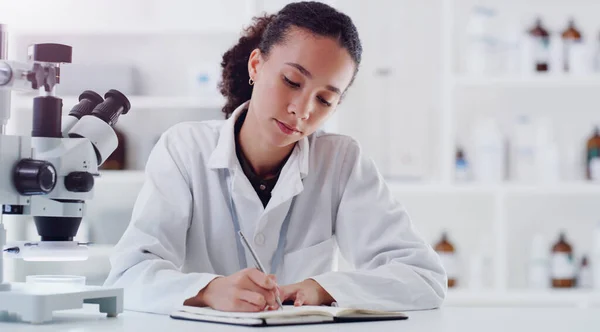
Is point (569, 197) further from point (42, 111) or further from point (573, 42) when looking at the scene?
point (42, 111)

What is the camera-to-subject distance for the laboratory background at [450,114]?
3.05 m

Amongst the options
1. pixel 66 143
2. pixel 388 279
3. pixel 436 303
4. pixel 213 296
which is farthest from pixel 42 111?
pixel 436 303

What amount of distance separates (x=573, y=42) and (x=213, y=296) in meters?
2.34

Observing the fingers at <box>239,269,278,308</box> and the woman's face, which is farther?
the woman's face

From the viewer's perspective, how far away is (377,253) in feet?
5.12

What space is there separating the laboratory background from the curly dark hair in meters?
1.29

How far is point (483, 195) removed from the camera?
3.19m

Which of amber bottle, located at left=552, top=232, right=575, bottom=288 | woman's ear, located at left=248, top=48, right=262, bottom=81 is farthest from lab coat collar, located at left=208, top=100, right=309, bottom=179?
amber bottle, located at left=552, top=232, right=575, bottom=288

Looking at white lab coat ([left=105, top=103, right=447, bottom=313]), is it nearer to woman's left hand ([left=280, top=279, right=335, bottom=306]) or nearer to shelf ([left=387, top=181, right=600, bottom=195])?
woman's left hand ([left=280, top=279, right=335, bottom=306])

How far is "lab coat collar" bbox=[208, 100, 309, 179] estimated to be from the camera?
1.60 metres

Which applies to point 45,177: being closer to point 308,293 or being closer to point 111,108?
point 111,108

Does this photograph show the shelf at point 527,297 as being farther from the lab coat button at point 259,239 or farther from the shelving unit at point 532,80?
the lab coat button at point 259,239

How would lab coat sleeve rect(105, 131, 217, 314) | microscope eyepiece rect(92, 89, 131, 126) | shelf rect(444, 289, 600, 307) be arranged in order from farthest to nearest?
shelf rect(444, 289, 600, 307) < lab coat sleeve rect(105, 131, 217, 314) < microscope eyepiece rect(92, 89, 131, 126)

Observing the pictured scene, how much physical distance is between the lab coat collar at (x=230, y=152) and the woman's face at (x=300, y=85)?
9 centimetres
